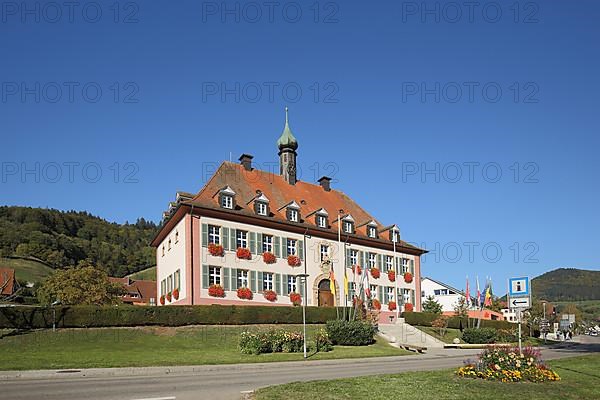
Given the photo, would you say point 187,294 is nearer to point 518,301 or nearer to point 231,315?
point 231,315

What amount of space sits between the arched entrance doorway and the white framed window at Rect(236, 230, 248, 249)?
318 inches

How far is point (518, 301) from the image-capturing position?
19578 mm

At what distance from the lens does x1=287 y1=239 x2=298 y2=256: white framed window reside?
1870 inches

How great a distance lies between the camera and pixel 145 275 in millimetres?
138375

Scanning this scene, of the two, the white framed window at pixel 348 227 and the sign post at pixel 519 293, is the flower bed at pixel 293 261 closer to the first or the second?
the white framed window at pixel 348 227

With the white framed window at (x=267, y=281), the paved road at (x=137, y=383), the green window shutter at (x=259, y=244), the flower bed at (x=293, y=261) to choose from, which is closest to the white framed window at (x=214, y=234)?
the green window shutter at (x=259, y=244)

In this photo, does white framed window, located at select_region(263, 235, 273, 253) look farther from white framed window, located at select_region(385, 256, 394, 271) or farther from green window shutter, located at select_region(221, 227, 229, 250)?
white framed window, located at select_region(385, 256, 394, 271)

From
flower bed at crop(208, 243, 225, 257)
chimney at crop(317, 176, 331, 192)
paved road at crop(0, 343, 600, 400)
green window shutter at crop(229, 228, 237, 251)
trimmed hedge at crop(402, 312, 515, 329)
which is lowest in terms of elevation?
trimmed hedge at crop(402, 312, 515, 329)

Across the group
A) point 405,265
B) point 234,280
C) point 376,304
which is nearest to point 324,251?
point 376,304

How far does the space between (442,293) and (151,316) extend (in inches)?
3062

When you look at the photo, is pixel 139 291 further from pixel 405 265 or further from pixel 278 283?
pixel 278 283

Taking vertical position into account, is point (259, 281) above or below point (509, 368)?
above

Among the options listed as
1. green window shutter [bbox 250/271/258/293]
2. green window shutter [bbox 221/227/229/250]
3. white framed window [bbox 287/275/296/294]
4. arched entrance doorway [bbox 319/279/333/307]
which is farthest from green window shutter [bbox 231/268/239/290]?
arched entrance doorway [bbox 319/279/333/307]

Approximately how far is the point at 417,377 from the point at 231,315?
75.3ft
